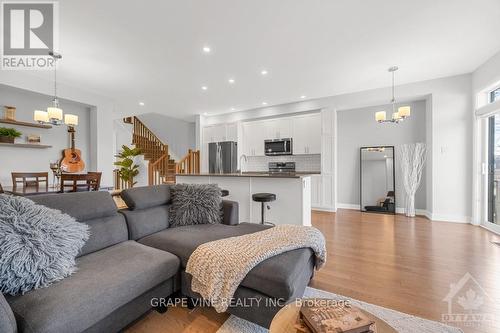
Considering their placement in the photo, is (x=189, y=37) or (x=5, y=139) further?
(x=5, y=139)

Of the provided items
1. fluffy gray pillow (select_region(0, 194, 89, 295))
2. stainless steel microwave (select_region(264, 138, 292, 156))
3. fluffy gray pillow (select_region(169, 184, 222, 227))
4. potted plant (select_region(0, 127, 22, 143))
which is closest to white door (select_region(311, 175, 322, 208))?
stainless steel microwave (select_region(264, 138, 292, 156))

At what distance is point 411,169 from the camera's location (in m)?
4.69

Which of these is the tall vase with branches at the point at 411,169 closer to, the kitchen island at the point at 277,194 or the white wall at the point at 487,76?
the white wall at the point at 487,76

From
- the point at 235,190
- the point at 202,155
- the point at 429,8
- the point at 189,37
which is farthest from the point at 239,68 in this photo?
the point at 202,155

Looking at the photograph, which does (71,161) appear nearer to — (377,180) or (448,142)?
(377,180)

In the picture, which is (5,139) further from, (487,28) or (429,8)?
(487,28)

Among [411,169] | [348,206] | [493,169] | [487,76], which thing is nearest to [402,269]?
[493,169]

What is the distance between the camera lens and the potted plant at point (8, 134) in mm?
3512

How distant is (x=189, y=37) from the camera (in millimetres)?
2789

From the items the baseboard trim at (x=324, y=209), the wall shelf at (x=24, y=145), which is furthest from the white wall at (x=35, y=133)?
the baseboard trim at (x=324, y=209)

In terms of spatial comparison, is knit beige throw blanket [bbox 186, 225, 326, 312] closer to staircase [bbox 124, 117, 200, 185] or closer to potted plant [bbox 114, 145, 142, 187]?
staircase [bbox 124, 117, 200, 185]

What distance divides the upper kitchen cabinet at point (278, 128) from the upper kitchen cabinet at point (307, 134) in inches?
5.6

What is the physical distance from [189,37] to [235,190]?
2.44 m

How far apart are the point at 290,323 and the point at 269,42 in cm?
311
